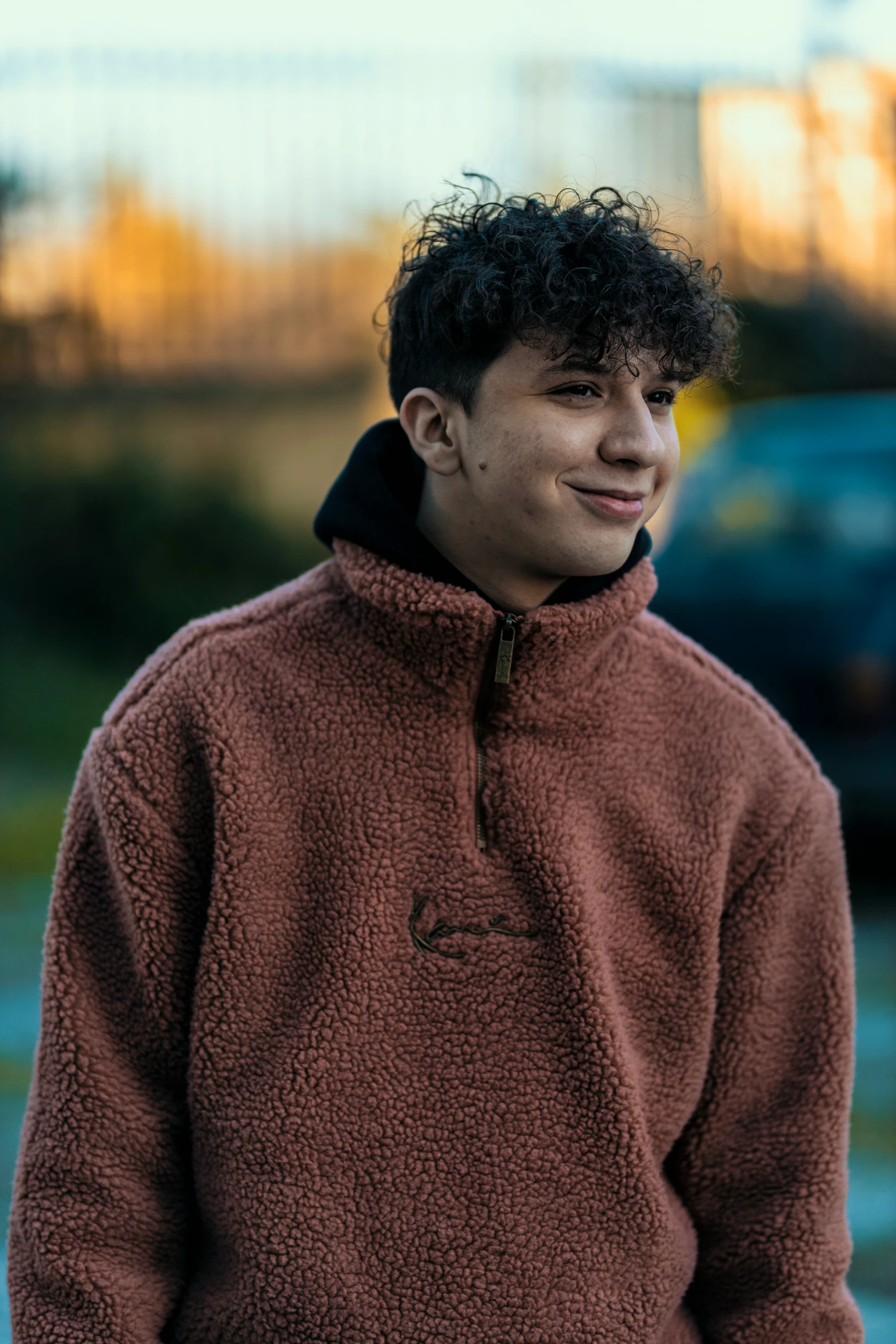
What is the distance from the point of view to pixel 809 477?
→ 5.99 metres

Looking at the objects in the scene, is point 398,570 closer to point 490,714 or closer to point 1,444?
point 490,714

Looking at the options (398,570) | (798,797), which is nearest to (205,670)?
(398,570)

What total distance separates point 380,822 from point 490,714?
179 millimetres

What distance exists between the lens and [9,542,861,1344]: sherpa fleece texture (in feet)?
5.63

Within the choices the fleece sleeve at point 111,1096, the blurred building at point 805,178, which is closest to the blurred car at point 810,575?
the fleece sleeve at point 111,1096

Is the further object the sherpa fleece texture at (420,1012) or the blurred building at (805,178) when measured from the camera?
the blurred building at (805,178)

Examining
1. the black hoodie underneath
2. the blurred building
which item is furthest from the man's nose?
the blurred building

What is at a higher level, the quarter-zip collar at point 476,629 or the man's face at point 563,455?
the man's face at point 563,455

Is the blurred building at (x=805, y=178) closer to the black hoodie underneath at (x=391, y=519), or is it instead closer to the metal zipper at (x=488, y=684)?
the black hoodie underneath at (x=391, y=519)

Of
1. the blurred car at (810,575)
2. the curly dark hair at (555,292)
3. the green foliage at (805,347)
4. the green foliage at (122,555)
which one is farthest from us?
the green foliage at (805,347)

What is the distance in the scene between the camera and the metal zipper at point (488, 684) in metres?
1.75

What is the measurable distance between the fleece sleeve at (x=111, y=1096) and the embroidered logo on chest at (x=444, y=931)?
0.25 metres

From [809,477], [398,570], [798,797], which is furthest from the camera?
[809,477]

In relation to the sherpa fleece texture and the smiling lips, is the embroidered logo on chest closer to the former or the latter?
the sherpa fleece texture
